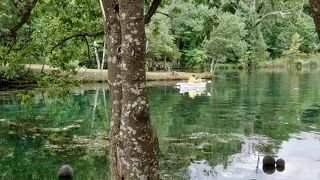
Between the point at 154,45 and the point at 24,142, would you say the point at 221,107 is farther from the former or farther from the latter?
the point at 154,45

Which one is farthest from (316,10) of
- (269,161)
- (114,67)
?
(269,161)

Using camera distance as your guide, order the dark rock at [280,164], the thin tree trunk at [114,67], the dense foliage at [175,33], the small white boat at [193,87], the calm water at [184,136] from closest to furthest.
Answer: the thin tree trunk at [114,67] → the dense foliage at [175,33] → the calm water at [184,136] → the dark rock at [280,164] → the small white boat at [193,87]

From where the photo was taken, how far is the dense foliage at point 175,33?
9.70 m

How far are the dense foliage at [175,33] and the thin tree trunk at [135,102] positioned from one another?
934 mm

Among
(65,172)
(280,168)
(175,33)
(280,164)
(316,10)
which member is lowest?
(280,168)

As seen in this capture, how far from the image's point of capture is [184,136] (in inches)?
764

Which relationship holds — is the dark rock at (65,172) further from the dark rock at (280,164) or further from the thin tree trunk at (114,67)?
the thin tree trunk at (114,67)

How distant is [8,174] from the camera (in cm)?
1344

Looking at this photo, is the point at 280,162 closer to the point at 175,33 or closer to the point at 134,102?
the point at 134,102

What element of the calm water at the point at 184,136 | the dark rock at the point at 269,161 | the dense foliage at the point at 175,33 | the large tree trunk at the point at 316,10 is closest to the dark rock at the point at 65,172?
the calm water at the point at 184,136

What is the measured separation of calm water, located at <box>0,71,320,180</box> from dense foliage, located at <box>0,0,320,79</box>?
1485 millimetres

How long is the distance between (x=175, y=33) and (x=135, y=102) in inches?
2513

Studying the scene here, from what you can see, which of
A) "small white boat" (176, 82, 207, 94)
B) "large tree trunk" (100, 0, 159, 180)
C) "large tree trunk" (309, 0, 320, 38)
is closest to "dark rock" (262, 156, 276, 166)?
"large tree trunk" (100, 0, 159, 180)

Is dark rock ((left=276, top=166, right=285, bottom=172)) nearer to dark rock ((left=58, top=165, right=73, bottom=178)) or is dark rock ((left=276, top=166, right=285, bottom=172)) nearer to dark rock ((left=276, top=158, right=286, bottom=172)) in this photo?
dark rock ((left=276, top=158, right=286, bottom=172))
